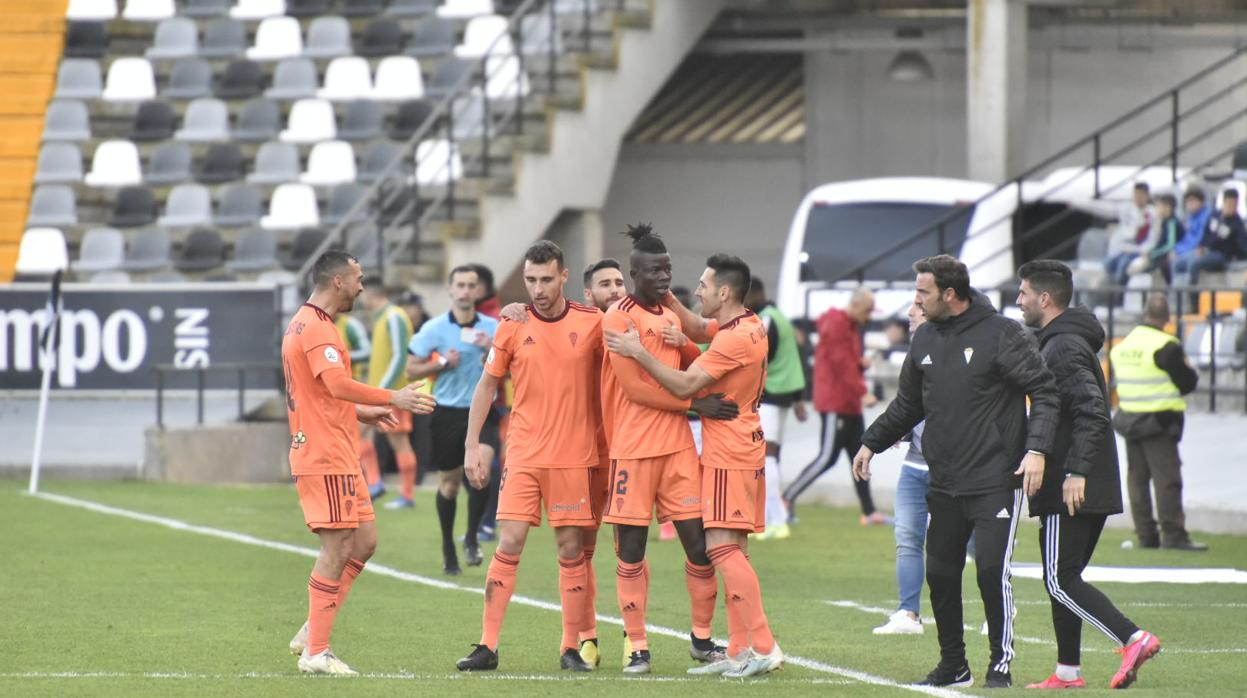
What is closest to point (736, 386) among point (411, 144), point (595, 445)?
point (595, 445)

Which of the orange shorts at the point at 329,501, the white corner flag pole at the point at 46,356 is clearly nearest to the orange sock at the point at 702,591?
the orange shorts at the point at 329,501

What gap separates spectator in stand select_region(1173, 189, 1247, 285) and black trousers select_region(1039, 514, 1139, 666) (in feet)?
42.4

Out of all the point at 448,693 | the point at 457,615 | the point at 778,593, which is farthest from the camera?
the point at 778,593

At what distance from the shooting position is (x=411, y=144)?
25531 mm

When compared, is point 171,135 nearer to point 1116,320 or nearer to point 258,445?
point 258,445

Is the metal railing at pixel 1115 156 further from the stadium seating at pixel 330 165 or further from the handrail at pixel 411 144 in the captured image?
the stadium seating at pixel 330 165

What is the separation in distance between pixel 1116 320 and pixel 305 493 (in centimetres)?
1385

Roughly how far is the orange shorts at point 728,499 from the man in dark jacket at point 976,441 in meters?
0.83

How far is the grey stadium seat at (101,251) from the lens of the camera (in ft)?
86.6

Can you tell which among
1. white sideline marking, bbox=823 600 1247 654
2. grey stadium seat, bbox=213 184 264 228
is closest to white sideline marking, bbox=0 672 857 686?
white sideline marking, bbox=823 600 1247 654

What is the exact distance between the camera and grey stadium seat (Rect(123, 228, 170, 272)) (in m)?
Result: 26.4

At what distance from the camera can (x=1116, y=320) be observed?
2159 centimetres

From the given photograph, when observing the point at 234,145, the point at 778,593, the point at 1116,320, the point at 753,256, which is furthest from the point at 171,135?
the point at 778,593

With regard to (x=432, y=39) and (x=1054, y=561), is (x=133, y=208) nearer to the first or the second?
(x=432, y=39)
